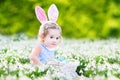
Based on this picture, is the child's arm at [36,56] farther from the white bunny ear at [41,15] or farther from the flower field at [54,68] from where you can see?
the white bunny ear at [41,15]

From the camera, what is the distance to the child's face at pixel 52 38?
7281 millimetres

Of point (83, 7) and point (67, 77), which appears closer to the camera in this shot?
point (67, 77)

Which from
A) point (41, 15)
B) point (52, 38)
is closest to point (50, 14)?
point (41, 15)

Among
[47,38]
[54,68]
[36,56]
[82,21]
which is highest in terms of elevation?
[82,21]

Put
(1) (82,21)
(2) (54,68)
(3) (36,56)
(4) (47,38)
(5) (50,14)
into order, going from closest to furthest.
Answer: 1. (2) (54,68)
2. (3) (36,56)
3. (4) (47,38)
4. (5) (50,14)
5. (1) (82,21)

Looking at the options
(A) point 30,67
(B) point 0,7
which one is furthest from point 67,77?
(B) point 0,7

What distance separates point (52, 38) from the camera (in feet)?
24.0

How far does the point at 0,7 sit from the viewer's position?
52.9ft

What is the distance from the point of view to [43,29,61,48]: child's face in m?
7.28

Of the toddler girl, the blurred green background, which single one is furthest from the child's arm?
the blurred green background

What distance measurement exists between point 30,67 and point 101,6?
38.3 feet

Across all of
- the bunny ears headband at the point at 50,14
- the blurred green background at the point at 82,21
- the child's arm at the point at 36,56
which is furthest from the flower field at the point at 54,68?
the blurred green background at the point at 82,21

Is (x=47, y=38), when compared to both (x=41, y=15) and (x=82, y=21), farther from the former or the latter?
(x=82, y=21)

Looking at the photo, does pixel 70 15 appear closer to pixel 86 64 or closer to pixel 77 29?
pixel 77 29
